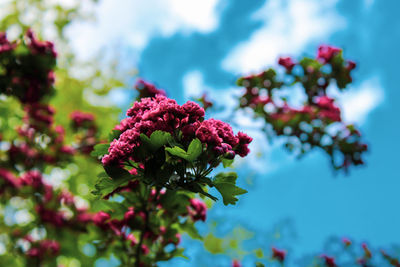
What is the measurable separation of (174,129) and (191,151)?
22 cm

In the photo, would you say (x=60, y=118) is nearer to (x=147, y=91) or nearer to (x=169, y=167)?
(x=147, y=91)

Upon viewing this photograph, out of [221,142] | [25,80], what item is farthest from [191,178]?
[25,80]

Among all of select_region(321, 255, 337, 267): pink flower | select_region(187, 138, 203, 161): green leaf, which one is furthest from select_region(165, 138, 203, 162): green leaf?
select_region(321, 255, 337, 267): pink flower

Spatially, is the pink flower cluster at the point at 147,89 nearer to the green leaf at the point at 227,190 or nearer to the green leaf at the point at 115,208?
the green leaf at the point at 115,208

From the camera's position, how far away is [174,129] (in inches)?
63.7

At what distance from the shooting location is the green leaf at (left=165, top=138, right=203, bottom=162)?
4.67 feet

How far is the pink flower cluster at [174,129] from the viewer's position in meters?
1.49

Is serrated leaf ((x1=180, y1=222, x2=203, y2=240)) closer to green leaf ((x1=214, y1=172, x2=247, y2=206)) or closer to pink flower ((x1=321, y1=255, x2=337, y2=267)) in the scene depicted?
green leaf ((x1=214, y1=172, x2=247, y2=206))

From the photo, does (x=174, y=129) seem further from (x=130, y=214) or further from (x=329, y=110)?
(x=329, y=110)

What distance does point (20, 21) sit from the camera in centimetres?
830

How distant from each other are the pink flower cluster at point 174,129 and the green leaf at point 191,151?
0.05 meters

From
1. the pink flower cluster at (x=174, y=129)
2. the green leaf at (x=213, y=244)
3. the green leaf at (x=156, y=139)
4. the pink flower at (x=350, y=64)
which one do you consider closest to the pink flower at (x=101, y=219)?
the pink flower cluster at (x=174, y=129)

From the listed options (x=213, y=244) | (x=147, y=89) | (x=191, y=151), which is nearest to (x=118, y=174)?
(x=191, y=151)

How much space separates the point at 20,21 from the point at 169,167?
28.0 feet
